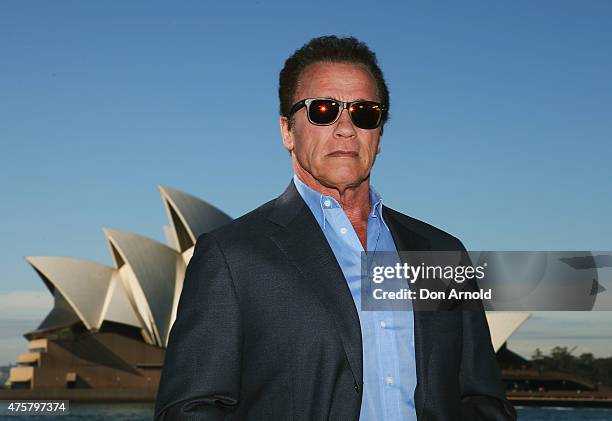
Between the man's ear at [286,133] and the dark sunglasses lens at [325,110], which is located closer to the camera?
the dark sunglasses lens at [325,110]

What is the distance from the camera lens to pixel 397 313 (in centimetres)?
156

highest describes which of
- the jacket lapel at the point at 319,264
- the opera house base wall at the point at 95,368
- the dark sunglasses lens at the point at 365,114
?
the opera house base wall at the point at 95,368

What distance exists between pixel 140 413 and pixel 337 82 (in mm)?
29622

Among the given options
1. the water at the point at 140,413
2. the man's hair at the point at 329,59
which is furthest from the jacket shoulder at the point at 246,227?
the water at the point at 140,413

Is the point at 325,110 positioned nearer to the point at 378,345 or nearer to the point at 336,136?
the point at 336,136

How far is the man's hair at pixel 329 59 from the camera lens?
1.70m

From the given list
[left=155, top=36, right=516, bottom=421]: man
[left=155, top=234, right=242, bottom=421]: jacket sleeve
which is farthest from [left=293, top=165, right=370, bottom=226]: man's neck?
[left=155, top=234, right=242, bottom=421]: jacket sleeve

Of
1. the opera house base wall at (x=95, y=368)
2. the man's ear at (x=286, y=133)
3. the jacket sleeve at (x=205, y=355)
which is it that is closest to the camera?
the jacket sleeve at (x=205, y=355)

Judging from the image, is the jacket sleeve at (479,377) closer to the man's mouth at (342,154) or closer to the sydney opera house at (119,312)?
the man's mouth at (342,154)

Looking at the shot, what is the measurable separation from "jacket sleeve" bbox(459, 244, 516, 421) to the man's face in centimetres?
37

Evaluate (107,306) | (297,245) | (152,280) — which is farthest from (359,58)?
(107,306)

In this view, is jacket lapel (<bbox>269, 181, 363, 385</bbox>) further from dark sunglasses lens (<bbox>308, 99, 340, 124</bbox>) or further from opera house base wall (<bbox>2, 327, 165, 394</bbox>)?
opera house base wall (<bbox>2, 327, 165, 394</bbox>)

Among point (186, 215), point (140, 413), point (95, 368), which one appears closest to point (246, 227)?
point (140, 413)

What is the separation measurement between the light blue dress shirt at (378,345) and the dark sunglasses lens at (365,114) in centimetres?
17
